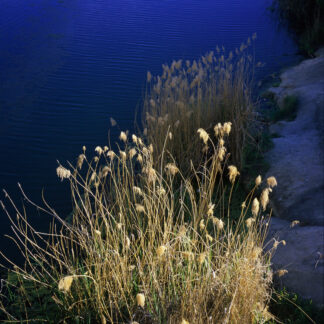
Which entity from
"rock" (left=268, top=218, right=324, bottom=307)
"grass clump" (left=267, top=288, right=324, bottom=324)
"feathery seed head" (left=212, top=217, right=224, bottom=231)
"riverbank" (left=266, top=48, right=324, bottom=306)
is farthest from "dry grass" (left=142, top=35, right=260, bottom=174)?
"feathery seed head" (left=212, top=217, right=224, bottom=231)

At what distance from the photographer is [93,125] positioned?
545 cm

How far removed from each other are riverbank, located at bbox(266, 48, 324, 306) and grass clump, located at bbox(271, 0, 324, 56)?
3.25 m

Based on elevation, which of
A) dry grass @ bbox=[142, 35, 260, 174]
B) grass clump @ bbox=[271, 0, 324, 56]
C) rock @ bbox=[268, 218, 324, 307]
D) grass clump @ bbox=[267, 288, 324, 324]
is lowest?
grass clump @ bbox=[267, 288, 324, 324]

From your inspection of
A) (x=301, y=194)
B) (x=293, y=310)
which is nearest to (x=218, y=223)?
(x=293, y=310)

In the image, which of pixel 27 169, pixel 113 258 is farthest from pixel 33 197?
pixel 113 258

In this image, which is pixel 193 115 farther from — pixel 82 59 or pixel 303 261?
pixel 82 59

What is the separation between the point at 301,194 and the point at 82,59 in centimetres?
503

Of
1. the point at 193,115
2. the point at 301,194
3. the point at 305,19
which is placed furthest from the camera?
the point at 305,19

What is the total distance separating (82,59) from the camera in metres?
7.35

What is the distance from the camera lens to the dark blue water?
192 inches

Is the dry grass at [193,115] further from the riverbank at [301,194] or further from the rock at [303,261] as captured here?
the rock at [303,261]

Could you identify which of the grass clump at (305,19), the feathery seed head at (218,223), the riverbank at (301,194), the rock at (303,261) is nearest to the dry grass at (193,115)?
the riverbank at (301,194)

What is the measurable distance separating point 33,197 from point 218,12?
25.5 feet

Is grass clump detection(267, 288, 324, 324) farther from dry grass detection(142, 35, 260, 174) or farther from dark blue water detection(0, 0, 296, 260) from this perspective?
dark blue water detection(0, 0, 296, 260)
